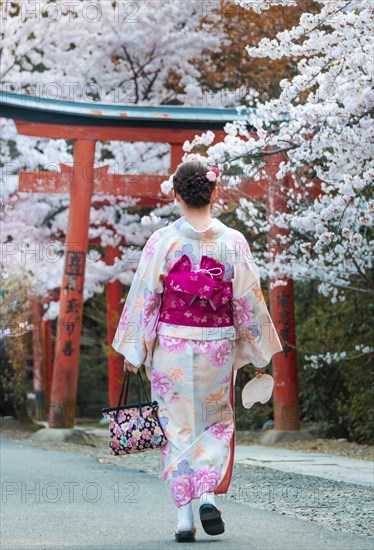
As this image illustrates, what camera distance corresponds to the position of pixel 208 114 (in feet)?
43.2

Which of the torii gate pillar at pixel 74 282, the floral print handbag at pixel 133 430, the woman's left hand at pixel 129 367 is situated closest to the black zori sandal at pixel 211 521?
the floral print handbag at pixel 133 430

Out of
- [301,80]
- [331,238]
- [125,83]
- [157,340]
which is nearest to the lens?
[157,340]

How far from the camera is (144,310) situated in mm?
5387

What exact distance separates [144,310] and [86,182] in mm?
8543

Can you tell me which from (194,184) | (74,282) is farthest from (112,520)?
(74,282)

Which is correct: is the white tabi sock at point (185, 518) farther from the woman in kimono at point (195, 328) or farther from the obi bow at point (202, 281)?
the obi bow at point (202, 281)

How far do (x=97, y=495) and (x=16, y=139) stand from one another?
40.3 ft

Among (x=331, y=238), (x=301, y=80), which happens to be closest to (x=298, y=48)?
(x=301, y=80)

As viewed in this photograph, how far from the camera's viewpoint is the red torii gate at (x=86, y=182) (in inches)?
510

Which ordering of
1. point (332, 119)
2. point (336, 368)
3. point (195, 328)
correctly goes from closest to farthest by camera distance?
point (195, 328) < point (332, 119) < point (336, 368)

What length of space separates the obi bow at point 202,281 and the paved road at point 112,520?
116 cm

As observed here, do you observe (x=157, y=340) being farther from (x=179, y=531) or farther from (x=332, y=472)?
(x=332, y=472)

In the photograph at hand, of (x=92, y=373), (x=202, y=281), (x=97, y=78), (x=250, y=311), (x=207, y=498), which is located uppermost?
(x=97, y=78)

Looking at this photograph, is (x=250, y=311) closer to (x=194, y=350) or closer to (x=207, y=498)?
(x=194, y=350)
